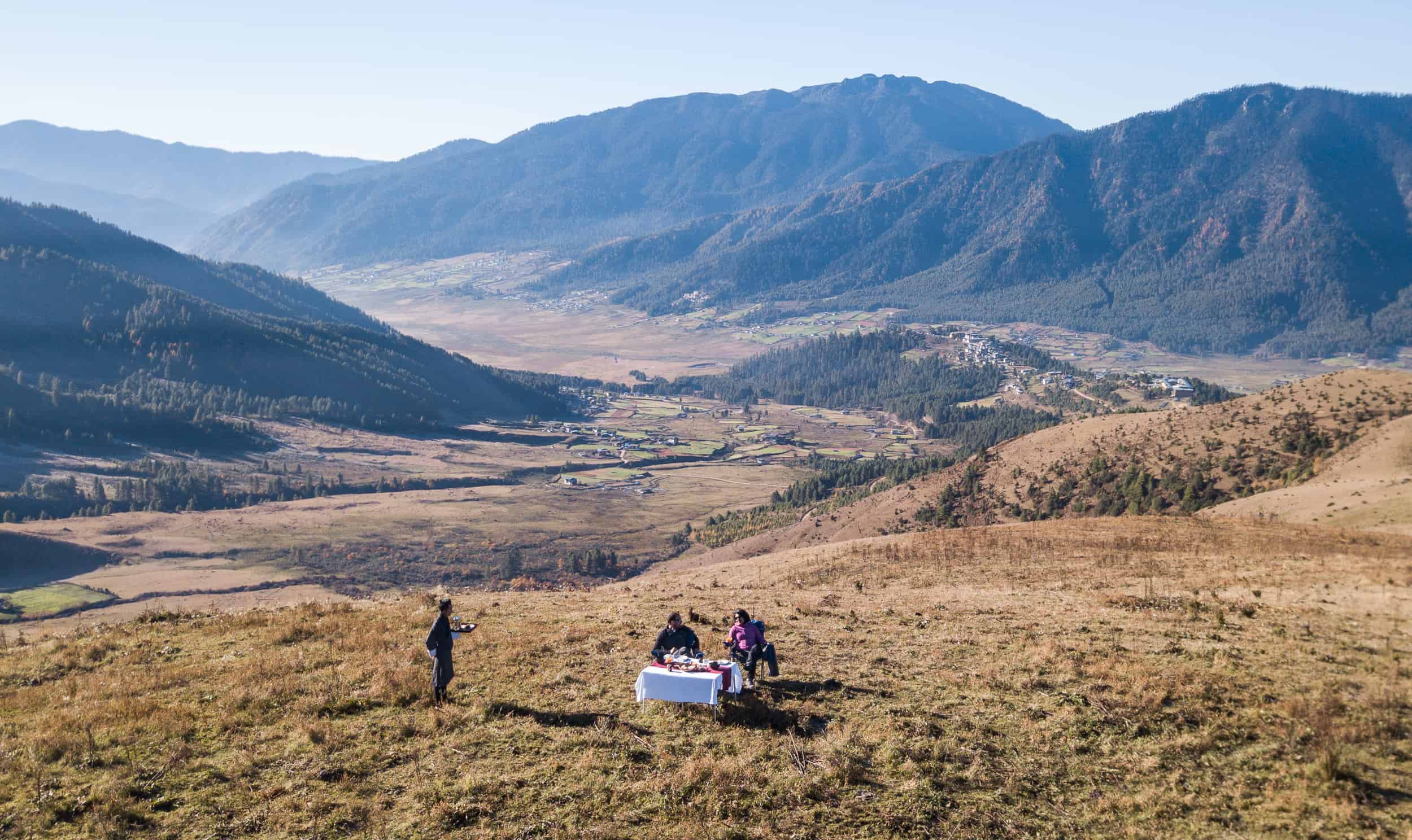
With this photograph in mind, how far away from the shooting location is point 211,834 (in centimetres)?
1315

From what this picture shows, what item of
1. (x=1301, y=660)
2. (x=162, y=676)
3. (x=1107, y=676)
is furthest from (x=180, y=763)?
(x=1301, y=660)

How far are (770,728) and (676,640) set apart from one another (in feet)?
11.7

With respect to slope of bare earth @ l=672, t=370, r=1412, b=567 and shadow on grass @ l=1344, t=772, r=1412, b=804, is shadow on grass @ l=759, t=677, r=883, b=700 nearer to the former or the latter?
shadow on grass @ l=1344, t=772, r=1412, b=804

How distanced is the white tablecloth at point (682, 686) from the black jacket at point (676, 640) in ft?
4.84

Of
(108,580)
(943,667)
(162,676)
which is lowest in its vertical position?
(108,580)

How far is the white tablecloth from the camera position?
17.1m

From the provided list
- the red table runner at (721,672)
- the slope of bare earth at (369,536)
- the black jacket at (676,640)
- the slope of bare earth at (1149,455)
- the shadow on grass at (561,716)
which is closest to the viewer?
the shadow on grass at (561,716)

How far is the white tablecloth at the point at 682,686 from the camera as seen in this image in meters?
17.1

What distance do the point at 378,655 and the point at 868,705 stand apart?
41.3 feet

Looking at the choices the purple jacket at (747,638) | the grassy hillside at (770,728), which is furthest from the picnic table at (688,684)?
the purple jacket at (747,638)

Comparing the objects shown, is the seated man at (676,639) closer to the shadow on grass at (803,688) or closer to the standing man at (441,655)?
the shadow on grass at (803,688)

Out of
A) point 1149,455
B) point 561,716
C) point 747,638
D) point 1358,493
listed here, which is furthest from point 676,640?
point 1149,455

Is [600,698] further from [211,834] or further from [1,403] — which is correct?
[1,403]

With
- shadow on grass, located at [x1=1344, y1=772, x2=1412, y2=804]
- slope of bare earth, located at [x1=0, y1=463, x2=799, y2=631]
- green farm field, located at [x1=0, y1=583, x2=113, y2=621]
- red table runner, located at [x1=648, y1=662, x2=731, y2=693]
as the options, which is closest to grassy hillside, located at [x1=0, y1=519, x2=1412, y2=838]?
shadow on grass, located at [x1=1344, y1=772, x2=1412, y2=804]
